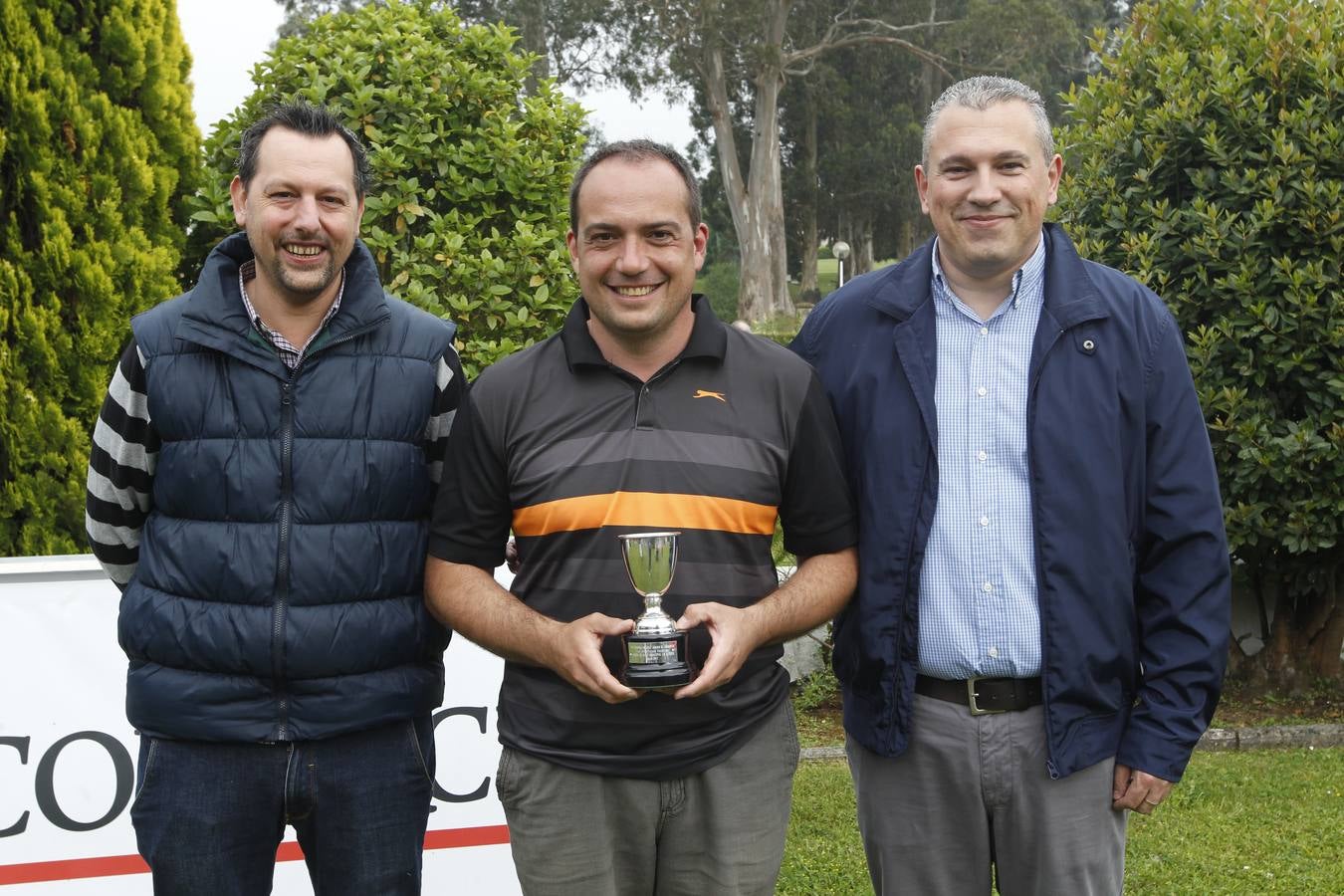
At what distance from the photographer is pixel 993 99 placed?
3059 millimetres

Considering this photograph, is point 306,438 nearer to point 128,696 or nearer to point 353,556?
point 353,556

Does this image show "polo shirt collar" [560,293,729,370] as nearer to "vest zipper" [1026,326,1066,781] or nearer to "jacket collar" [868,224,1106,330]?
"jacket collar" [868,224,1106,330]

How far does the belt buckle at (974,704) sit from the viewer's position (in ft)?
9.74

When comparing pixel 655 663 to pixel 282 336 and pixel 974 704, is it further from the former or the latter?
pixel 282 336

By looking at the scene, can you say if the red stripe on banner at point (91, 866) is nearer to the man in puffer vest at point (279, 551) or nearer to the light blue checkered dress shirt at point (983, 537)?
the man in puffer vest at point (279, 551)

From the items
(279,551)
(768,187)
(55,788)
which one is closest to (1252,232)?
(279,551)

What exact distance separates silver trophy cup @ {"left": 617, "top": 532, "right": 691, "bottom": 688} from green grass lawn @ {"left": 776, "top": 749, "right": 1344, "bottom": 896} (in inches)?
107

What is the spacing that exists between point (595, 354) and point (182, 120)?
3677 mm

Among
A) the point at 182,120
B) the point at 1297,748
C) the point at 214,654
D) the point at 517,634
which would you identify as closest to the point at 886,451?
the point at 517,634

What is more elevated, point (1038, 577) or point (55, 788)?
point (1038, 577)

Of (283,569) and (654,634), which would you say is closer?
(654,634)

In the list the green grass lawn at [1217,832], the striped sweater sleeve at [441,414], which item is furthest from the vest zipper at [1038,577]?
the green grass lawn at [1217,832]

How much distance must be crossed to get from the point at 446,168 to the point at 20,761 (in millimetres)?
2717

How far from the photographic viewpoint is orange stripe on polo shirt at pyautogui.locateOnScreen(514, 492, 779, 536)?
278 cm
